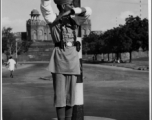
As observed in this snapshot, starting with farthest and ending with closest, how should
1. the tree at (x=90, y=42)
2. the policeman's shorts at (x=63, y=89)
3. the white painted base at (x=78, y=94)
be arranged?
1. the tree at (x=90, y=42)
2. the white painted base at (x=78, y=94)
3. the policeman's shorts at (x=63, y=89)

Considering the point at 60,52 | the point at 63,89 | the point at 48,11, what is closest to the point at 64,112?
the point at 63,89

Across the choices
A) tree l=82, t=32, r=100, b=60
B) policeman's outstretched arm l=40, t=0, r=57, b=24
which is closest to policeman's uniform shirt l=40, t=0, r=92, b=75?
policeman's outstretched arm l=40, t=0, r=57, b=24

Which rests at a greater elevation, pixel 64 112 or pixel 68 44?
pixel 68 44

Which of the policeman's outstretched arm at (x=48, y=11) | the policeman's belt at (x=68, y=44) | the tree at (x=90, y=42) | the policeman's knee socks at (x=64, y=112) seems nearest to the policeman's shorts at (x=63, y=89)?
the policeman's knee socks at (x=64, y=112)

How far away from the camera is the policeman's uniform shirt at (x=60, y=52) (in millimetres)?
2828

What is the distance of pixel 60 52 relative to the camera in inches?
112

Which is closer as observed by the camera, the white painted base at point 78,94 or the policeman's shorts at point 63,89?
the policeman's shorts at point 63,89

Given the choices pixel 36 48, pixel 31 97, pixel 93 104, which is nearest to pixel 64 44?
pixel 93 104

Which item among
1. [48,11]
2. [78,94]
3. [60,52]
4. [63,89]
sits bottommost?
[78,94]

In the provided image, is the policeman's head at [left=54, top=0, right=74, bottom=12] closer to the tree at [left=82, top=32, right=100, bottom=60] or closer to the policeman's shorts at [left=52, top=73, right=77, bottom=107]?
the policeman's shorts at [left=52, top=73, right=77, bottom=107]

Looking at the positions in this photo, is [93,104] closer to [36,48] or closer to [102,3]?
[102,3]

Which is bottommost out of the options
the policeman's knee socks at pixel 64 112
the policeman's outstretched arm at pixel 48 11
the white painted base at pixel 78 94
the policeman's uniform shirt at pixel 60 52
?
the policeman's knee socks at pixel 64 112

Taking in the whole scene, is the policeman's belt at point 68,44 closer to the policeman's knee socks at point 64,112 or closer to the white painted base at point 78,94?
the white painted base at point 78,94

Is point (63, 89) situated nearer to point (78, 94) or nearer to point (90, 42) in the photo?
point (78, 94)
